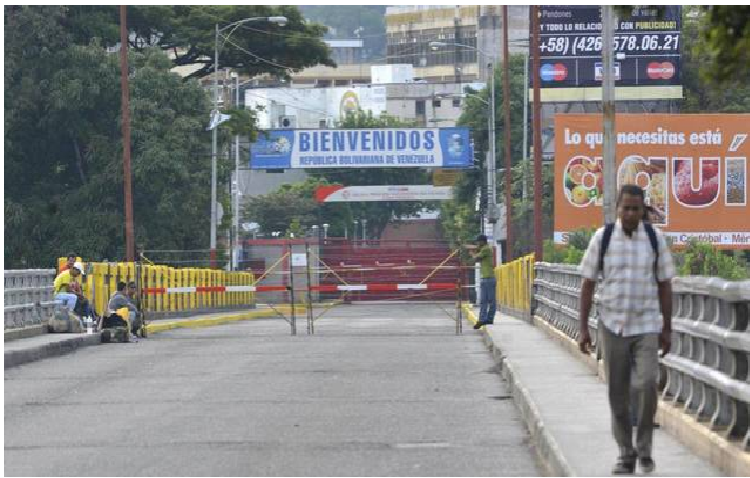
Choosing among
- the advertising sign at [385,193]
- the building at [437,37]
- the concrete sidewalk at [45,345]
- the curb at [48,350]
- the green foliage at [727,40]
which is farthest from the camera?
the building at [437,37]

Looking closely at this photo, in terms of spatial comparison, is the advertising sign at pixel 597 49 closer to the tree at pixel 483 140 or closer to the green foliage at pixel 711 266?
the green foliage at pixel 711 266

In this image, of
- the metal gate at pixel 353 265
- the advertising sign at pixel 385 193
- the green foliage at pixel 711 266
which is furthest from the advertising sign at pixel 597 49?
the advertising sign at pixel 385 193

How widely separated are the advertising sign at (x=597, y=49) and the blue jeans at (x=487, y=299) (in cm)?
3001

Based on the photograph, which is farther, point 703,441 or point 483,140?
point 483,140

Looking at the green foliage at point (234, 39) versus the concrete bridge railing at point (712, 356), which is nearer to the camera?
the concrete bridge railing at point (712, 356)

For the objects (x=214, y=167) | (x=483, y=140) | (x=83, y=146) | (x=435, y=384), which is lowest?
(x=435, y=384)

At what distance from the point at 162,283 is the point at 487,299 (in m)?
13.1

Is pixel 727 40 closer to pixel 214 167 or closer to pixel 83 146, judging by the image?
pixel 214 167

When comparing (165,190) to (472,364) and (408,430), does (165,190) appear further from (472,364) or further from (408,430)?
(408,430)

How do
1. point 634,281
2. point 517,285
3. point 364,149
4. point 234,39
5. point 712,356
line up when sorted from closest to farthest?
point 634,281 < point 712,356 < point 517,285 < point 234,39 < point 364,149

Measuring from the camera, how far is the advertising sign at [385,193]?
87.2 metres

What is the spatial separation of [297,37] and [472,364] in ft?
136

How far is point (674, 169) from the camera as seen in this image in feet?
182

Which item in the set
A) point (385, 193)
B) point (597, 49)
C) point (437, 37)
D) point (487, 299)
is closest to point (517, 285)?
point (487, 299)
